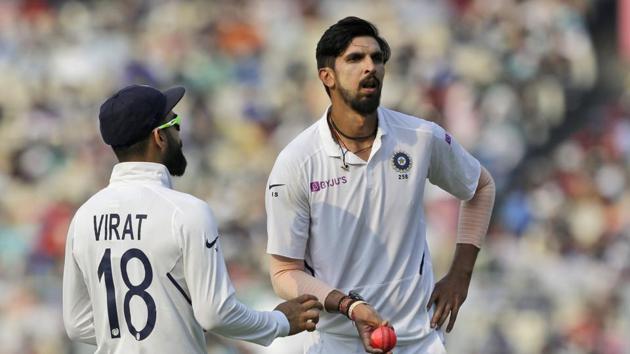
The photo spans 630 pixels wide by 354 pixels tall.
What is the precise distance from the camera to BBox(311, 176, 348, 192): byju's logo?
5758 mm

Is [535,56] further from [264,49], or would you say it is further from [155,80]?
[155,80]

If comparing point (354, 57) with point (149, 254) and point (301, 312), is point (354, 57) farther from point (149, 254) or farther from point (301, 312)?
point (149, 254)

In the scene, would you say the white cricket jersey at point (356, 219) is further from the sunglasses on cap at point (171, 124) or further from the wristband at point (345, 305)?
the sunglasses on cap at point (171, 124)

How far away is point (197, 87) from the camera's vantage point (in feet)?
48.5

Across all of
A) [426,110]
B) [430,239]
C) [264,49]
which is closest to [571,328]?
[430,239]

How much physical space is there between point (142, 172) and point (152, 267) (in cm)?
39

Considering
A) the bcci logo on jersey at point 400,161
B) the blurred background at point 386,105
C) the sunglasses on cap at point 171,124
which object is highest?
the sunglasses on cap at point 171,124

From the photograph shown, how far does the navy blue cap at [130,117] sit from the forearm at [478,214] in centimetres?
187

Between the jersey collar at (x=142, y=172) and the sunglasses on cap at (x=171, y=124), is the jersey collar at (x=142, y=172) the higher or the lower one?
the lower one

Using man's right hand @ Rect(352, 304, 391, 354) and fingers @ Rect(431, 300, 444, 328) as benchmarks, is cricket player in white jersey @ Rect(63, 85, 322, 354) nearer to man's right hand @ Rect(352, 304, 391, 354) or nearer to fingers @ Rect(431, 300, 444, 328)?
man's right hand @ Rect(352, 304, 391, 354)

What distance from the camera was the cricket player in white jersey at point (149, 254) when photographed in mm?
4832

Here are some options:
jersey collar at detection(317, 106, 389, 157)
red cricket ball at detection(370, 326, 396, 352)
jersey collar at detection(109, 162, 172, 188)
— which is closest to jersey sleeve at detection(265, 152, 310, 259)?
jersey collar at detection(317, 106, 389, 157)

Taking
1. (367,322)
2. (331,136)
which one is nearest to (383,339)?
(367,322)

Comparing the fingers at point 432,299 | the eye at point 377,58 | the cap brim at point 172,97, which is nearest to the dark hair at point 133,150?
the cap brim at point 172,97
